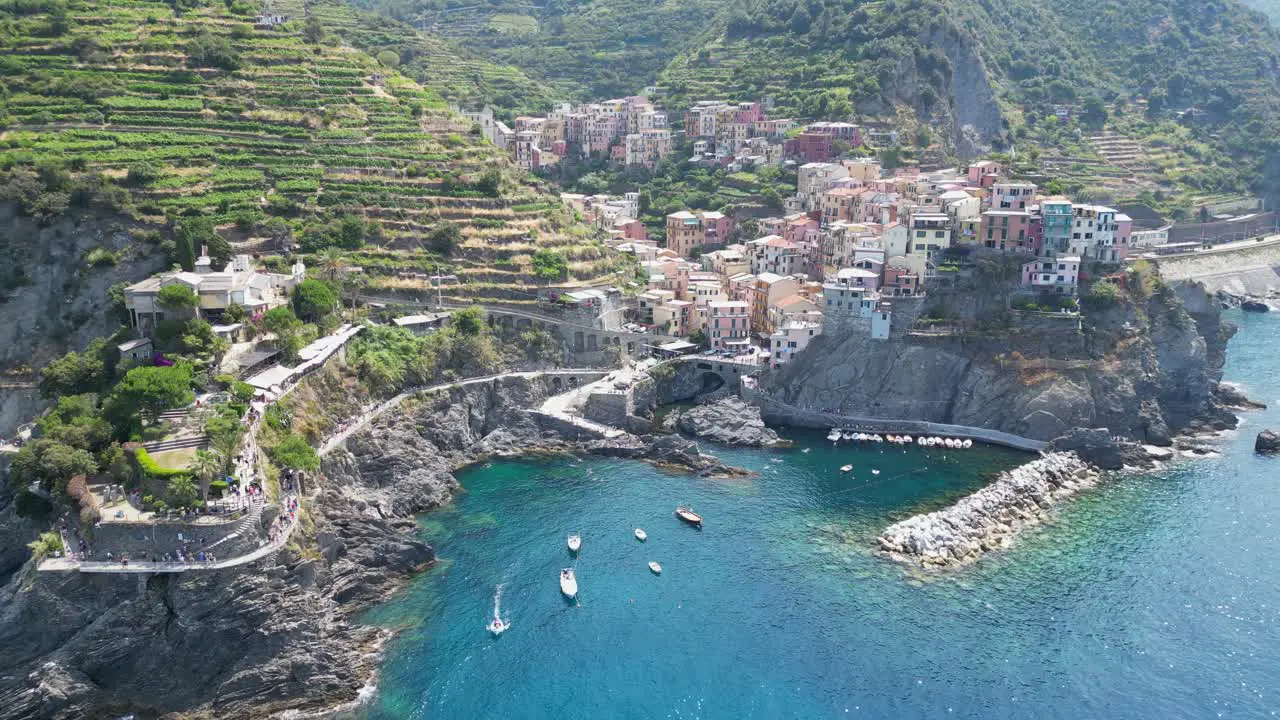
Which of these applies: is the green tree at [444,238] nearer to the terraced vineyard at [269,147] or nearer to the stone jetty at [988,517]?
the terraced vineyard at [269,147]

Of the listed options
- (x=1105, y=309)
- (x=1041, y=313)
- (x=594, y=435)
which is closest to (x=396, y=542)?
(x=594, y=435)

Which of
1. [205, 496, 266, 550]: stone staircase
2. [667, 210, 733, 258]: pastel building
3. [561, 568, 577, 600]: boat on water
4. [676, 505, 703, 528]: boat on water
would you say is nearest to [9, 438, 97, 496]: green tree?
[205, 496, 266, 550]: stone staircase

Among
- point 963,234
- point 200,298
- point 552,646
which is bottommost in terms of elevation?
point 552,646

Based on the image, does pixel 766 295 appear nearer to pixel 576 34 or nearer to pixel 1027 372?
pixel 1027 372

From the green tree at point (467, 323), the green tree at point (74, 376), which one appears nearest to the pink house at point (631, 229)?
the green tree at point (467, 323)

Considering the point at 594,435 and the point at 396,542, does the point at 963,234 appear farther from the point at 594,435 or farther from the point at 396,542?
the point at 396,542

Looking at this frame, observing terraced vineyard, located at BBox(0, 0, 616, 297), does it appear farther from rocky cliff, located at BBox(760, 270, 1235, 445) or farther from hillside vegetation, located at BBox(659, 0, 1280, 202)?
hillside vegetation, located at BBox(659, 0, 1280, 202)
